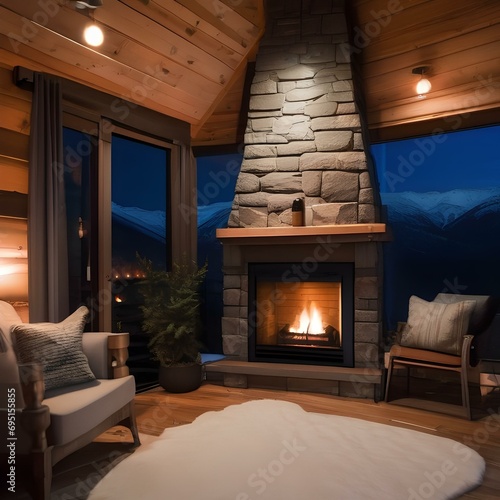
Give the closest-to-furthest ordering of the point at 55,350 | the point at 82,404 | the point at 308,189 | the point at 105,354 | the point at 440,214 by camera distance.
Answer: the point at 82,404
the point at 55,350
the point at 105,354
the point at 308,189
the point at 440,214

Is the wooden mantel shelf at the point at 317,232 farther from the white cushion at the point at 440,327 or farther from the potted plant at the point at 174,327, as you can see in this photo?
the white cushion at the point at 440,327

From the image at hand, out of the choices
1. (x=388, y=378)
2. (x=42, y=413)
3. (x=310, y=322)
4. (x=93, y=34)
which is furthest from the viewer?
(x=310, y=322)

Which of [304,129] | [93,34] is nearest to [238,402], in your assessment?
[304,129]

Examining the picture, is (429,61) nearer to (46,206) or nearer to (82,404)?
(46,206)

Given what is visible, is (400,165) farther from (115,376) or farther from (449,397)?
(115,376)

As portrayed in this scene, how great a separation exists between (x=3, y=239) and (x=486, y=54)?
387cm

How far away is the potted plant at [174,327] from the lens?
13.6 feet

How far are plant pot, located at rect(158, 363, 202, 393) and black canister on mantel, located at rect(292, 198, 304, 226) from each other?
150 cm

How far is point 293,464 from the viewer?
2.63m

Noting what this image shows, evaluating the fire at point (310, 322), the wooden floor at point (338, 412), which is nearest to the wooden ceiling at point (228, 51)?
the fire at point (310, 322)

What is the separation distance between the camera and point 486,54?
3936 millimetres

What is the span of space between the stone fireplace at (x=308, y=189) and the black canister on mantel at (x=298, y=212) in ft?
0.25

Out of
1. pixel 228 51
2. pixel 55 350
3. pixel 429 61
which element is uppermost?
pixel 228 51

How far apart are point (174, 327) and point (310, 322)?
3.93 ft
